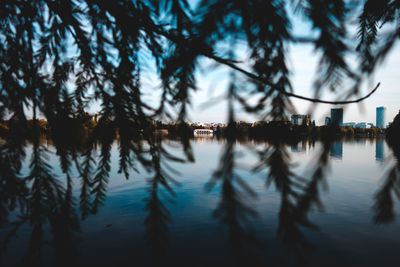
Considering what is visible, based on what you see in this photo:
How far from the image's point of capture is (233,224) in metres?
0.37

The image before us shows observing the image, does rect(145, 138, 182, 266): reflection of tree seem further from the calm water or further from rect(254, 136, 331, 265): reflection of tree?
rect(254, 136, 331, 265): reflection of tree

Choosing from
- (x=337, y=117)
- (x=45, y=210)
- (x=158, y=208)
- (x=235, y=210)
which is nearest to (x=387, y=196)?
(x=337, y=117)

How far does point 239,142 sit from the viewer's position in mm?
408

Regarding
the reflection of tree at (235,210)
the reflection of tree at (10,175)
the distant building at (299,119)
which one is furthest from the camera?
the reflection of tree at (10,175)

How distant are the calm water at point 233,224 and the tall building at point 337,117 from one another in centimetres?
8

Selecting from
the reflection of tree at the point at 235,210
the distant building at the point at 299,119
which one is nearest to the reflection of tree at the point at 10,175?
the reflection of tree at the point at 235,210

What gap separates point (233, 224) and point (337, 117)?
0.95ft

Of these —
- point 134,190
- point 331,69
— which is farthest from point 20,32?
point 134,190

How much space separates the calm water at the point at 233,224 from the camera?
1.22 feet

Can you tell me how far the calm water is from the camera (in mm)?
373

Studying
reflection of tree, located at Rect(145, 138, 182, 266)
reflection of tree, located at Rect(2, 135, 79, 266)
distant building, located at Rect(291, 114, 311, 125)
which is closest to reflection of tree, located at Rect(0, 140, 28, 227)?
reflection of tree, located at Rect(2, 135, 79, 266)

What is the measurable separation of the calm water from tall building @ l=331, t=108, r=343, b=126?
83mm

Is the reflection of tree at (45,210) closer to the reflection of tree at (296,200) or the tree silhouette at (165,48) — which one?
the tree silhouette at (165,48)

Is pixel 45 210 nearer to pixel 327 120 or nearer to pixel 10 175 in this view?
pixel 10 175
